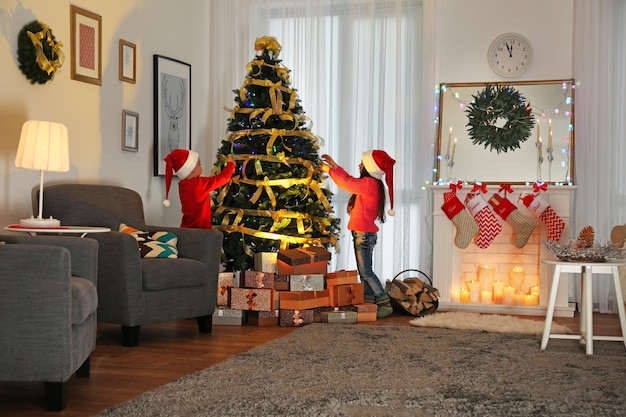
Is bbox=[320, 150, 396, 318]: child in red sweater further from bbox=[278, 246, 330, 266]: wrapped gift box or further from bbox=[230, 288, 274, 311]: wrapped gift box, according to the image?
bbox=[230, 288, 274, 311]: wrapped gift box

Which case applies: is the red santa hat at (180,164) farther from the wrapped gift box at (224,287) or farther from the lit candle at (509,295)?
the lit candle at (509,295)

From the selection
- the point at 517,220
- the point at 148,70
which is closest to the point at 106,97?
the point at 148,70

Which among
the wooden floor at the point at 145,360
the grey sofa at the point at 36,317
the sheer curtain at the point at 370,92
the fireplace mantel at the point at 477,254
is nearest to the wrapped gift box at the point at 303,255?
the wooden floor at the point at 145,360

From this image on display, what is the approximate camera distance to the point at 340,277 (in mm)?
5996

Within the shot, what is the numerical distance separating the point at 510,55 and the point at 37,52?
151 inches

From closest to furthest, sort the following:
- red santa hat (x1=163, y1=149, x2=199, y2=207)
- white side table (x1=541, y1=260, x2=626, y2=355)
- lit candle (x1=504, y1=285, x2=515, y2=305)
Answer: white side table (x1=541, y1=260, x2=626, y2=355) < red santa hat (x1=163, y1=149, x2=199, y2=207) < lit candle (x1=504, y1=285, x2=515, y2=305)

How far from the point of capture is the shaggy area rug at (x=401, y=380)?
322 cm

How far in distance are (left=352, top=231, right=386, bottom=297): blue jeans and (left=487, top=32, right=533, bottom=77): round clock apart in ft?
6.02

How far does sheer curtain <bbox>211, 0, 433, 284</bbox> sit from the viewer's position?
720cm

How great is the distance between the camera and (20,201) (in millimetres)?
5000

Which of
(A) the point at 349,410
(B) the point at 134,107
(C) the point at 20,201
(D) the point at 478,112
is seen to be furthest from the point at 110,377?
(D) the point at 478,112

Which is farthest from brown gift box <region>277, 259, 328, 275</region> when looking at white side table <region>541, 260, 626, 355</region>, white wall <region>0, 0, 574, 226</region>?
white side table <region>541, 260, 626, 355</region>

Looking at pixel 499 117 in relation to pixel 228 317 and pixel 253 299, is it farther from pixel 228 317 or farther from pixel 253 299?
pixel 228 317

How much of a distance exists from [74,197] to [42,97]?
0.66 metres
